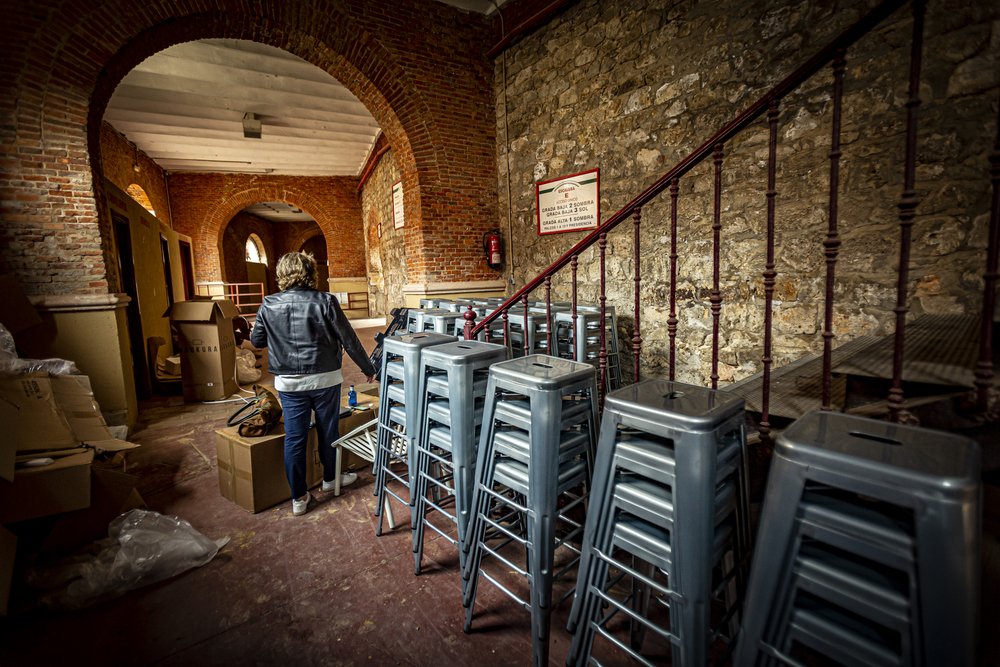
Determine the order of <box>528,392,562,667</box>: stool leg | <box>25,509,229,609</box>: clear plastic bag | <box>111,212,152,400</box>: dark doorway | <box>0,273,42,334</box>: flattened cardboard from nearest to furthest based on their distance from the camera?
<box>528,392,562,667</box>: stool leg < <box>25,509,229,609</box>: clear plastic bag < <box>0,273,42,334</box>: flattened cardboard < <box>111,212,152,400</box>: dark doorway

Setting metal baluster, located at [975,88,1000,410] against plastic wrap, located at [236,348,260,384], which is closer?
metal baluster, located at [975,88,1000,410]

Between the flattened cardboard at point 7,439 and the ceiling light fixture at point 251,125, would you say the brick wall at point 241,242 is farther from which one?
the flattened cardboard at point 7,439

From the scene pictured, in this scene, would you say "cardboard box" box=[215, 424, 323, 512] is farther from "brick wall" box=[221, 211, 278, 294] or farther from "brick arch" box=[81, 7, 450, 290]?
"brick wall" box=[221, 211, 278, 294]

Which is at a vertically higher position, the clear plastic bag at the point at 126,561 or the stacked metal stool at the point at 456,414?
the stacked metal stool at the point at 456,414

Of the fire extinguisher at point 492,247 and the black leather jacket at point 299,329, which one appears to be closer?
the black leather jacket at point 299,329

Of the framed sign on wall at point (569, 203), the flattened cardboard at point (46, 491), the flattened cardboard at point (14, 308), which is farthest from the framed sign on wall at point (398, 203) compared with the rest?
the flattened cardboard at point (46, 491)

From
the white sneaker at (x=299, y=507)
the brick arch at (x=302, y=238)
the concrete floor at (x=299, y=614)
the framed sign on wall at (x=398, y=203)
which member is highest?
the brick arch at (x=302, y=238)

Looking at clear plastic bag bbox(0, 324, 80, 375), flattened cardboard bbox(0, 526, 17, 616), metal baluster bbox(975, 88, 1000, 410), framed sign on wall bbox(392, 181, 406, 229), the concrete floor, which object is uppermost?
framed sign on wall bbox(392, 181, 406, 229)

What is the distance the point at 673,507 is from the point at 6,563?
107 inches

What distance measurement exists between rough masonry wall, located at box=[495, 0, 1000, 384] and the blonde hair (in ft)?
9.68

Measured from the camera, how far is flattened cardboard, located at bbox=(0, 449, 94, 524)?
2.01 metres

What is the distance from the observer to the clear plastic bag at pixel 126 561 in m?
1.92

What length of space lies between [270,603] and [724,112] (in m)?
4.44

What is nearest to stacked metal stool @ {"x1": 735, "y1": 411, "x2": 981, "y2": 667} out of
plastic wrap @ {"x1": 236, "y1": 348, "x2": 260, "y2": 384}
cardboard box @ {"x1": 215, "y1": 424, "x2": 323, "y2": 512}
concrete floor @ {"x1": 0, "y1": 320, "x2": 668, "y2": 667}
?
concrete floor @ {"x1": 0, "y1": 320, "x2": 668, "y2": 667}
